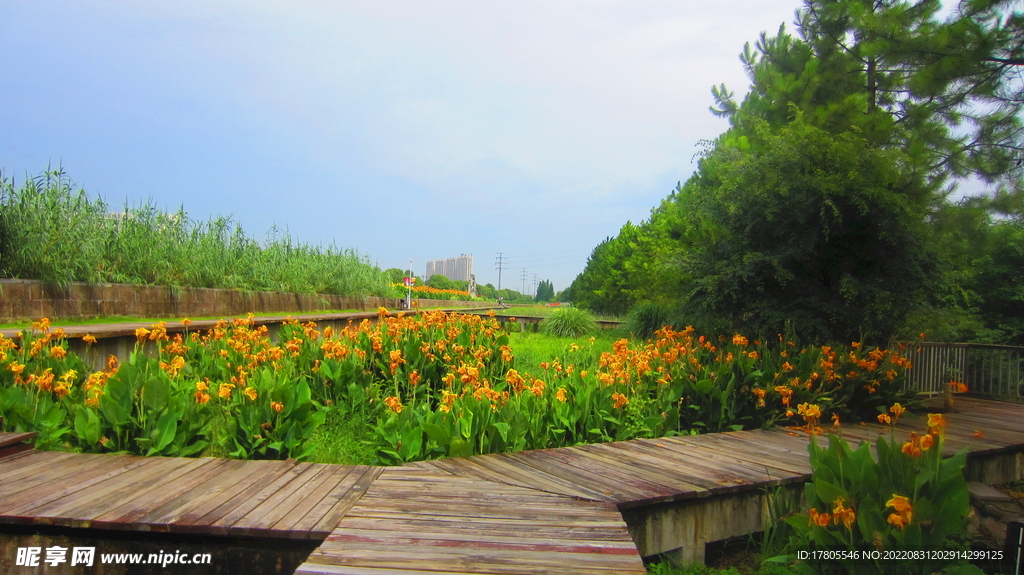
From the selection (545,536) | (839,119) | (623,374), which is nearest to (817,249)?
(839,119)

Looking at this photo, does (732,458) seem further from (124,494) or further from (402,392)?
(124,494)

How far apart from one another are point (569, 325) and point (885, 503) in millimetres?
10938

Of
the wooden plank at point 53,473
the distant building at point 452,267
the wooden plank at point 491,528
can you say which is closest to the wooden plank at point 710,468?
the wooden plank at point 491,528

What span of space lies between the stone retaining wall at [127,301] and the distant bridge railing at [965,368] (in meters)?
9.98

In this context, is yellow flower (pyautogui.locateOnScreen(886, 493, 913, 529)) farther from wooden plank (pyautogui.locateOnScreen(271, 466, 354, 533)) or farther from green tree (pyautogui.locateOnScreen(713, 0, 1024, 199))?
green tree (pyautogui.locateOnScreen(713, 0, 1024, 199))

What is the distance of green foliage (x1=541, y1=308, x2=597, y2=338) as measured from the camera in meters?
13.2

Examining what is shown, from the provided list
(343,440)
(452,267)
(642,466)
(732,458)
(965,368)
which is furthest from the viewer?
(452,267)

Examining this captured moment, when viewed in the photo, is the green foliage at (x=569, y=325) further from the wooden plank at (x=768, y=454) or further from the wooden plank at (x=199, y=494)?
the wooden plank at (x=199, y=494)

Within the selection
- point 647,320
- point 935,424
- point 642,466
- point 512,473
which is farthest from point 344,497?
point 647,320

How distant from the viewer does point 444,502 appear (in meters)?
2.52

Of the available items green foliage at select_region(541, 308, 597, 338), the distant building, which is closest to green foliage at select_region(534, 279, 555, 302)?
the distant building

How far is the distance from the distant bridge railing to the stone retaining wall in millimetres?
9982

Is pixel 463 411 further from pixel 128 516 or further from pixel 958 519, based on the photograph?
pixel 958 519

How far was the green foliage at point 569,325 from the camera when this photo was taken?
13.2 m
